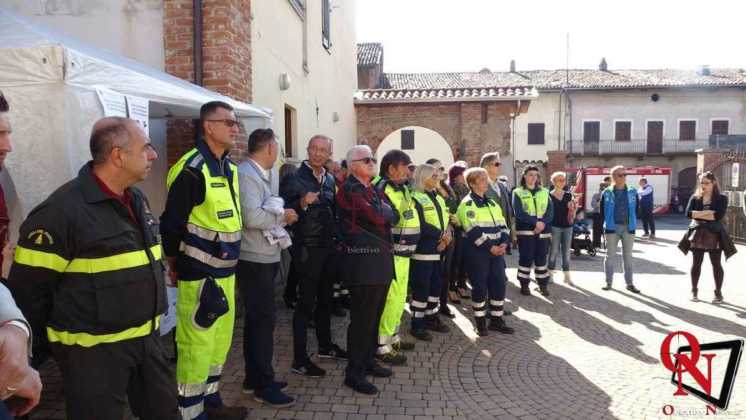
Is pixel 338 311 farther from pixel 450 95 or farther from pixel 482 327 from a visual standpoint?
pixel 450 95

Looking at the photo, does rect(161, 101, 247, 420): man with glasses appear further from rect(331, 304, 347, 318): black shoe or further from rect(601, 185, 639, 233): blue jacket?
rect(601, 185, 639, 233): blue jacket

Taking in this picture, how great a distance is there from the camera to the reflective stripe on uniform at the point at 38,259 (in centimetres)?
220

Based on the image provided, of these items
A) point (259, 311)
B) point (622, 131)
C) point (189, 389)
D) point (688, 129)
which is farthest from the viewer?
point (622, 131)

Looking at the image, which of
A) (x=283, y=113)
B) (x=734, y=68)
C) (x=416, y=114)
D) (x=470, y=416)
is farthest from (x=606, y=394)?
(x=734, y=68)

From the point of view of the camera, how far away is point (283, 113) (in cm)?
873

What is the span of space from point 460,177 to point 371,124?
900 centimetres


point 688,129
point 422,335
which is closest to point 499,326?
point 422,335

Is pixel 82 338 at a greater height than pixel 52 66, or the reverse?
pixel 52 66

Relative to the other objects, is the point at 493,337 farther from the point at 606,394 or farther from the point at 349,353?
the point at 349,353

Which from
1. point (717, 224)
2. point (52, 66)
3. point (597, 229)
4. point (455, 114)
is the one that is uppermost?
point (455, 114)

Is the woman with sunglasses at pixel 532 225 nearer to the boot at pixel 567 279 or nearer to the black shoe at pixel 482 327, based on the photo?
the boot at pixel 567 279

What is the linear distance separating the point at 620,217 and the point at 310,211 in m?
5.70

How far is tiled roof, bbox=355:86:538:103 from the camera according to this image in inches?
587

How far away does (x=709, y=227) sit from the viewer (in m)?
7.32
